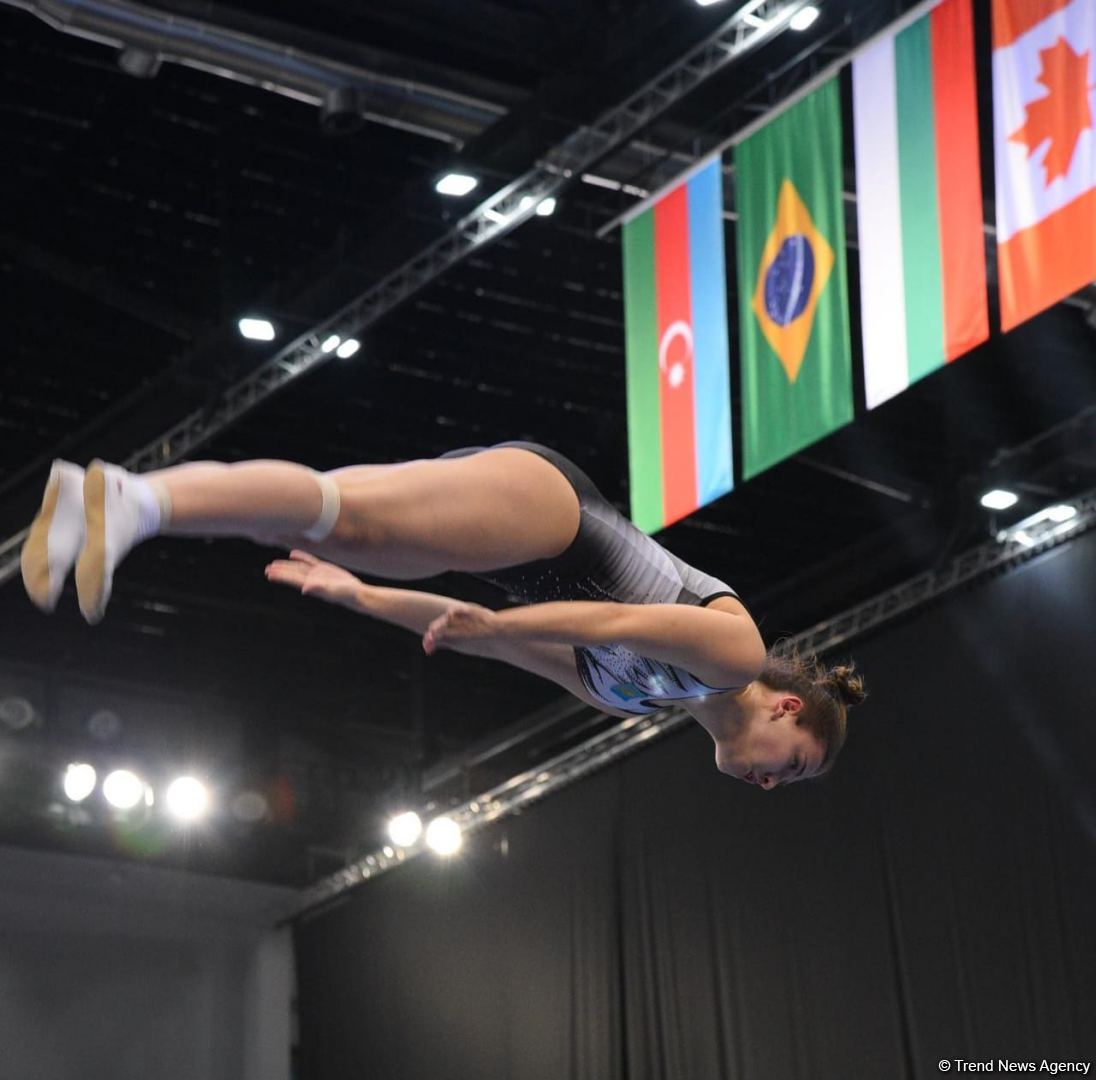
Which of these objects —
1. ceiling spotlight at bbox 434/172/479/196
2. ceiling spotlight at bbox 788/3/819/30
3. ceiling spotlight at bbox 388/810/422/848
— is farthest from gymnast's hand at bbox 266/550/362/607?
ceiling spotlight at bbox 388/810/422/848

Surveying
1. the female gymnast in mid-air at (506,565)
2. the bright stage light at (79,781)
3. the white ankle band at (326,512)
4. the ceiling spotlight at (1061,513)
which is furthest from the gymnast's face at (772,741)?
the bright stage light at (79,781)

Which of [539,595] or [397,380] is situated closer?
[539,595]

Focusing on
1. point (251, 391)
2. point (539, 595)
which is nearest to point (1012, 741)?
point (251, 391)

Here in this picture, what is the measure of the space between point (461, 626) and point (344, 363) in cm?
469

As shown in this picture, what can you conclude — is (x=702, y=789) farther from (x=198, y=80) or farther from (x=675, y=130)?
(x=198, y=80)

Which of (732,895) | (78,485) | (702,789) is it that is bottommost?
(78,485)

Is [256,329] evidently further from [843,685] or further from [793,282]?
[843,685]

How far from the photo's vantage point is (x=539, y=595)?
3945mm

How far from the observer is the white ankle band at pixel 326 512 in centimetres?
340

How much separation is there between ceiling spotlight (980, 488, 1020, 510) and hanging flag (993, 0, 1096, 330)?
1.91 meters

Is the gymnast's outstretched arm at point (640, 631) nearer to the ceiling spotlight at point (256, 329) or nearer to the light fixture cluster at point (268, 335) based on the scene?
the light fixture cluster at point (268, 335)

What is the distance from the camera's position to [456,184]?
21.4ft

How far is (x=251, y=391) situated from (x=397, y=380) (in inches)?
41.2

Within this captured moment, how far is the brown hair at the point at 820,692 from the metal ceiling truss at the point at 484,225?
8.18ft
